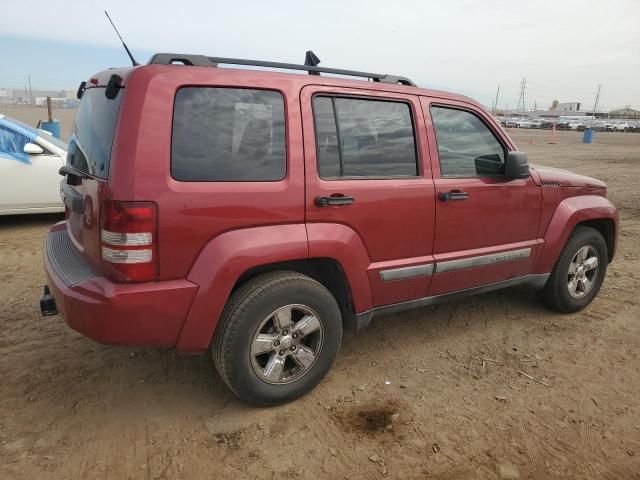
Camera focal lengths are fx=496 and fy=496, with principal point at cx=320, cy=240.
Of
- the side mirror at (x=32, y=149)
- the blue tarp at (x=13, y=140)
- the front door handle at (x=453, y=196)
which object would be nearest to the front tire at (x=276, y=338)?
the front door handle at (x=453, y=196)

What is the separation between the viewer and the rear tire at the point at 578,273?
13.8 ft

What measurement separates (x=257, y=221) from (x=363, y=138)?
92 cm

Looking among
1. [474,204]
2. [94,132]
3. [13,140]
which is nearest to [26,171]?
[13,140]

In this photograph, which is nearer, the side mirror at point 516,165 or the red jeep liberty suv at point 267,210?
the red jeep liberty suv at point 267,210

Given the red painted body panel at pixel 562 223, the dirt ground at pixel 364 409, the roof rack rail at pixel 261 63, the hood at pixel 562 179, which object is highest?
the roof rack rail at pixel 261 63

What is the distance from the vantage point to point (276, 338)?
280 cm

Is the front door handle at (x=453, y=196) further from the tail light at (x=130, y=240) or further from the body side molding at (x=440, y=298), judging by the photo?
the tail light at (x=130, y=240)

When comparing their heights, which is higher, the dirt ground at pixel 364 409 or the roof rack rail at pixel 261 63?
the roof rack rail at pixel 261 63

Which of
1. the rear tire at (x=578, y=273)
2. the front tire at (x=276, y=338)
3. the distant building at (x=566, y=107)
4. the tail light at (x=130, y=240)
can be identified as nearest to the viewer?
the tail light at (x=130, y=240)

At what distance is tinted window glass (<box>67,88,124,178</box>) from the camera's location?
2.45 m

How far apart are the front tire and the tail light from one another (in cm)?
51

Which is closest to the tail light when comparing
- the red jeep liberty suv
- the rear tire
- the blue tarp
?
the red jeep liberty suv

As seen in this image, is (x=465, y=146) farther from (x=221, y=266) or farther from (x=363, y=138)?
(x=221, y=266)

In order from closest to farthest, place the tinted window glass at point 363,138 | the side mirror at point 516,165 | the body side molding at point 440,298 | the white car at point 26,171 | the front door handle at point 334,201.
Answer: the front door handle at point 334,201 < the tinted window glass at point 363,138 < the body side molding at point 440,298 < the side mirror at point 516,165 < the white car at point 26,171
